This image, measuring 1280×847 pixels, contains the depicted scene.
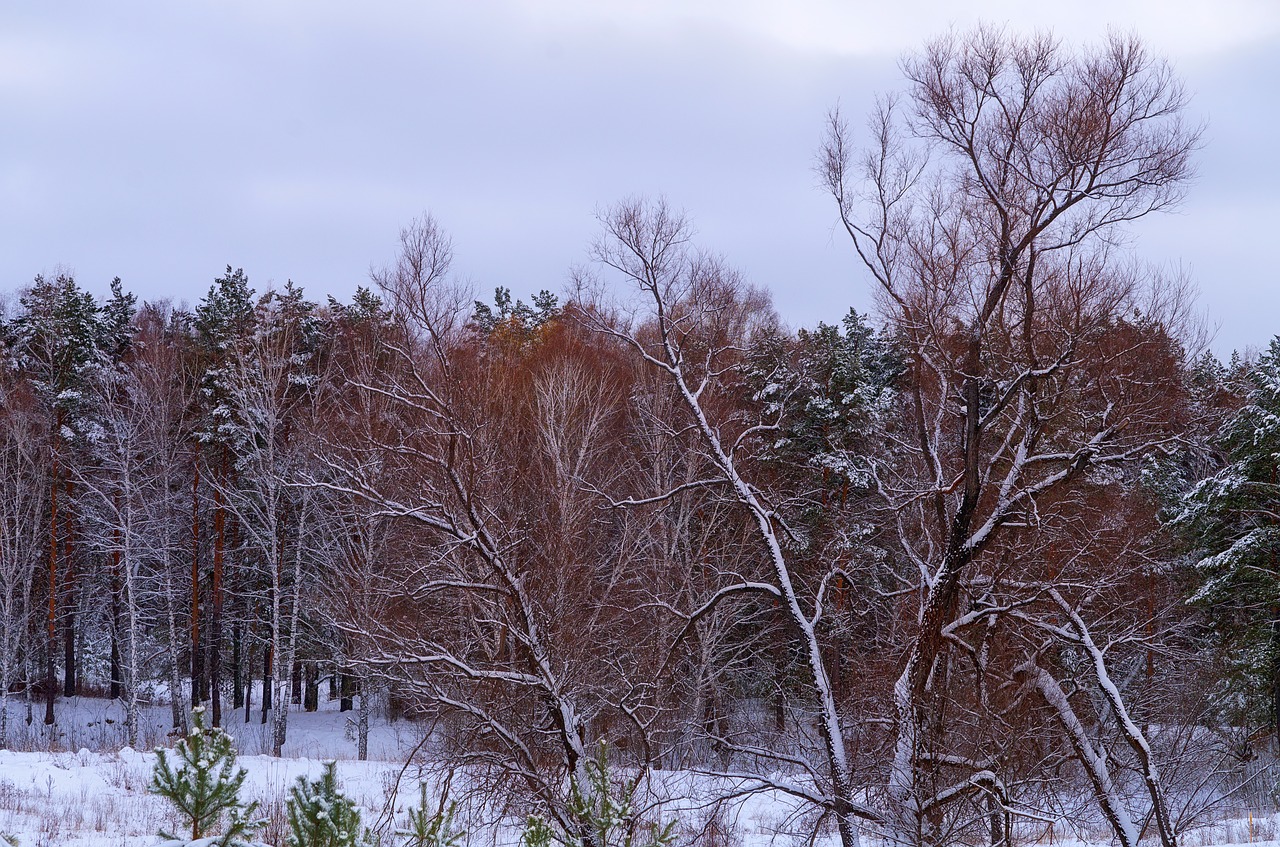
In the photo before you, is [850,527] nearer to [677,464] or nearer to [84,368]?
[677,464]

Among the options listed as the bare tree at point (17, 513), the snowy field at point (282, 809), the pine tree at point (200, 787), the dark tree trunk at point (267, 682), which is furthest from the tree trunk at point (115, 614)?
the pine tree at point (200, 787)

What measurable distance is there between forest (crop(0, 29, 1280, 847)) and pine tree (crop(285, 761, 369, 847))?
1.99 meters

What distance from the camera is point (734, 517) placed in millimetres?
25672

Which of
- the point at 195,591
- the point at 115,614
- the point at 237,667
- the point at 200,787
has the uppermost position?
the point at 195,591

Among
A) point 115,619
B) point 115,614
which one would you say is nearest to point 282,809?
point 115,614

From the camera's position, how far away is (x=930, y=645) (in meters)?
9.99

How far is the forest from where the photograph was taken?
33.5ft

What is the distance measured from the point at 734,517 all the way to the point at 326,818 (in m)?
22.0

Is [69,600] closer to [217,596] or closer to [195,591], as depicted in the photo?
[217,596]

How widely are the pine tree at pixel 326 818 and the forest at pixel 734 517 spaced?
1988 mm

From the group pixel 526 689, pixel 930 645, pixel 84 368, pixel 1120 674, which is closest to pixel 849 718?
pixel 930 645

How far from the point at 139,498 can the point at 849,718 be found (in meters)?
22.4

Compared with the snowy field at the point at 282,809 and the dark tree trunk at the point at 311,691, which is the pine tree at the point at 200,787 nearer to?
the snowy field at the point at 282,809

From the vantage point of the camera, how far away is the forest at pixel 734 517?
10.2 m
